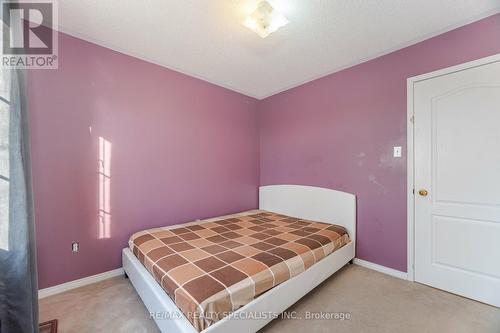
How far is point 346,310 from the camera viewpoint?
5.77ft

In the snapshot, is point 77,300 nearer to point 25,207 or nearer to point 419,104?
point 25,207

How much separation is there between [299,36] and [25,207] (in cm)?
256

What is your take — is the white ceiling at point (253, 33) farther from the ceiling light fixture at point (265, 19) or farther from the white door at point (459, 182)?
the white door at point (459, 182)

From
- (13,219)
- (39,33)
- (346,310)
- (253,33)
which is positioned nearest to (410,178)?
(346,310)

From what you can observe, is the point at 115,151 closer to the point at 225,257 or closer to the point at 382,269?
the point at 225,257

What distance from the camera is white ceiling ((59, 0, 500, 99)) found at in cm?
173

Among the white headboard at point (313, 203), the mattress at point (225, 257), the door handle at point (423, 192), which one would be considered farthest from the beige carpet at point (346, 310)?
the door handle at point (423, 192)

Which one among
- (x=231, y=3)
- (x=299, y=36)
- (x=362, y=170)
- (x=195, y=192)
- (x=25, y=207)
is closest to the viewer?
(x=25, y=207)

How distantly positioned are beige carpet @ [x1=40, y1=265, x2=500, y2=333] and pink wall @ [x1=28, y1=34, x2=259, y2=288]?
1.40 ft

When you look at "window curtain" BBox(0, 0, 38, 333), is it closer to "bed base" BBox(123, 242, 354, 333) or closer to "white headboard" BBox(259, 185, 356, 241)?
"bed base" BBox(123, 242, 354, 333)

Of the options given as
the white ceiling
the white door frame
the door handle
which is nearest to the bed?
the white door frame

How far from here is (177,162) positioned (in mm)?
2820

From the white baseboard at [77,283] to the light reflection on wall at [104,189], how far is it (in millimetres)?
404

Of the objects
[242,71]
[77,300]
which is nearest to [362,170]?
[242,71]
